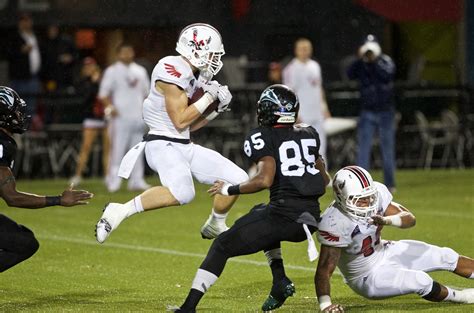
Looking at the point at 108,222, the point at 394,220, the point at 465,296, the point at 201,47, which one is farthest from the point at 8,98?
the point at 465,296

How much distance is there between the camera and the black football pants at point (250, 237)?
759 cm

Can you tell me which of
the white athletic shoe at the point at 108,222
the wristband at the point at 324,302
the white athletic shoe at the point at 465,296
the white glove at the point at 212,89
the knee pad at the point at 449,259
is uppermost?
the white glove at the point at 212,89

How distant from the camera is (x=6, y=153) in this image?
7.91m

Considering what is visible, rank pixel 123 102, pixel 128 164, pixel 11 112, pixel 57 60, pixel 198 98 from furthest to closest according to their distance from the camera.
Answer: pixel 57 60 → pixel 123 102 → pixel 198 98 → pixel 128 164 → pixel 11 112

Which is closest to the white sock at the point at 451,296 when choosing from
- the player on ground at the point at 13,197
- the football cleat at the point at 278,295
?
the football cleat at the point at 278,295

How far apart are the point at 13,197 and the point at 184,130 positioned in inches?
68.8

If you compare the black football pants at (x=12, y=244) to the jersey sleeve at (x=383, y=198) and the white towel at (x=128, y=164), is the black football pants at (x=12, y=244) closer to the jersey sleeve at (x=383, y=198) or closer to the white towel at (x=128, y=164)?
the white towel at (x=128, y=164)

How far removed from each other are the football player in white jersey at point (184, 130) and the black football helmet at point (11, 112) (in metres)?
1.16

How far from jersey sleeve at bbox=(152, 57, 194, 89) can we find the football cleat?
196 centimetres

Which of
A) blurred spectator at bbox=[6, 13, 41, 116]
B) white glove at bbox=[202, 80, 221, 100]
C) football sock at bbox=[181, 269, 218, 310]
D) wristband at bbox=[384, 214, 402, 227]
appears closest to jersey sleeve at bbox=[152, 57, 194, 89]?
white glove at bbox=[202, 80, 221, 100]

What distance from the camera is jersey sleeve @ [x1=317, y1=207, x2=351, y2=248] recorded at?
7.64m

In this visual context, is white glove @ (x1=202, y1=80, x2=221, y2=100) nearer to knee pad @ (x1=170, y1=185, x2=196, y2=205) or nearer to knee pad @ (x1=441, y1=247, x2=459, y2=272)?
knee pad @ (x1=170, y1=185, x2=196, y2=205)

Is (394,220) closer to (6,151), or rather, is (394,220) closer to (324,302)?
(324,302)

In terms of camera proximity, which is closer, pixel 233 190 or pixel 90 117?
pixel 233 190
